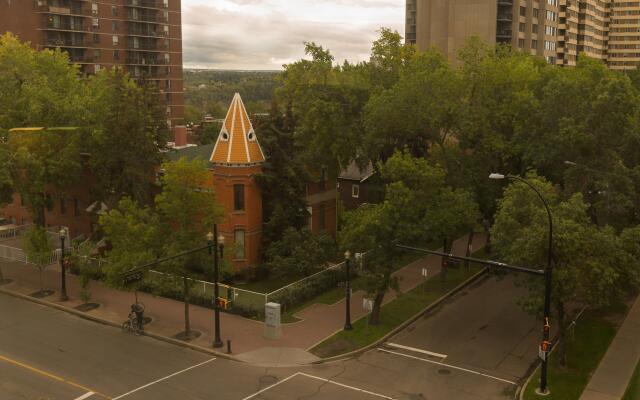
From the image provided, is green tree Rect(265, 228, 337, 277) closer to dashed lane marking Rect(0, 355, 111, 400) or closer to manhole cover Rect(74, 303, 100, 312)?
Answer: manhole cover Rect(74, 303, 100, 312)

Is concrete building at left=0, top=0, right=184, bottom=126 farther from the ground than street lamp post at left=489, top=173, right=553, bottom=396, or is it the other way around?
concrete building at left=0, top=0, right=184, bottom=126

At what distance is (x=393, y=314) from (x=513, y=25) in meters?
66.1

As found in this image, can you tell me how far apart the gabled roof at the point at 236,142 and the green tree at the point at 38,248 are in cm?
1139

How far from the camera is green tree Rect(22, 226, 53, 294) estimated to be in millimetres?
36125

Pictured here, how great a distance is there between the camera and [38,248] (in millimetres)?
36812

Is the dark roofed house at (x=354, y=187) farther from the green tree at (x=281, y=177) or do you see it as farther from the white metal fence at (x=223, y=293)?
the white metal fence at (x=223, y=293)

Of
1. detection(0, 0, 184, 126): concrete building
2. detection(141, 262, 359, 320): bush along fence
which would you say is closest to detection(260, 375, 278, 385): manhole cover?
detection(141, 262, 359, 320): bush along fence

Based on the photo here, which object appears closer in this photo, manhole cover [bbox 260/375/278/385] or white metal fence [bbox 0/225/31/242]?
manhole cover [bbox 260/375/278/385]

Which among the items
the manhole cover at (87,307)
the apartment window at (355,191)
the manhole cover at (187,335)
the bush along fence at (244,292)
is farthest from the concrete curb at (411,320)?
the apartment window at (355,191)

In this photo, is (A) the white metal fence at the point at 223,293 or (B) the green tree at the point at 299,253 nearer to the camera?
(A) the white metal fence at the point at 223,293

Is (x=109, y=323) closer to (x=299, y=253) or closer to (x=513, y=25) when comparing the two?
(x=299, y=253)

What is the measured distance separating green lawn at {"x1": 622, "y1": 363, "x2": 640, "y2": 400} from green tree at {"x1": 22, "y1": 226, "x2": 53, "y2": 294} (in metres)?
31.5

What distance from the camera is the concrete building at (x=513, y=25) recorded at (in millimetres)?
83594

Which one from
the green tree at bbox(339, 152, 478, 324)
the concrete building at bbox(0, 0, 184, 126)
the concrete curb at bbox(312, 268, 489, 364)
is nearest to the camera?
the concrete curb at bbox(312, 268, 489, 364)
